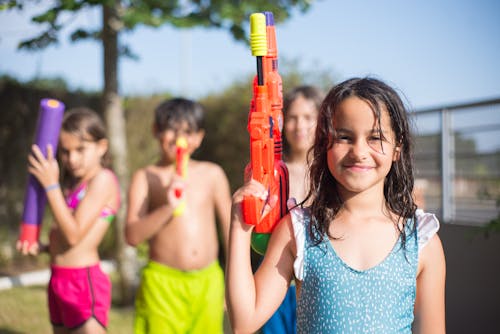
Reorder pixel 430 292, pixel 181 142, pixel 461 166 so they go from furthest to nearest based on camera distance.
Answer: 1. pixel 461 166
2. pixel 181 142
3. pixel 430 292

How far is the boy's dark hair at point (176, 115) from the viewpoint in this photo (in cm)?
314

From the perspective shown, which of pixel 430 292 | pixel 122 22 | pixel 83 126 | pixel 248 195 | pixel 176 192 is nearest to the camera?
pixel 248 195

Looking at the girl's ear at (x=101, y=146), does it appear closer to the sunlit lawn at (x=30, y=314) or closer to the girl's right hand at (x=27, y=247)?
the girl's right hand at (x=27, y=247)

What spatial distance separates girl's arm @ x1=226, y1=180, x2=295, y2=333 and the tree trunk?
15.3 feet

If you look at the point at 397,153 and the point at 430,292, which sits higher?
the point at 397,153

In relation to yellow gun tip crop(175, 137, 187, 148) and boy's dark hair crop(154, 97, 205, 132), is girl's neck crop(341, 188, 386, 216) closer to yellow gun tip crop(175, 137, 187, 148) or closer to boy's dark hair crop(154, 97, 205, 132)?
yellow gun tip crop(175, 137, 187, 148)

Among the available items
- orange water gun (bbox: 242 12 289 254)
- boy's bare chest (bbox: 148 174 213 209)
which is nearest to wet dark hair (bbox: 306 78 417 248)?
orange water gun (bbox: 242 12 289 254)

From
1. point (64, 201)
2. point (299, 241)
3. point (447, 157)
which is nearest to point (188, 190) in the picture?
point (64, 201)

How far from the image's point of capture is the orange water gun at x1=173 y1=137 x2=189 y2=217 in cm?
284

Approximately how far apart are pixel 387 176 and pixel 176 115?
71.6 inches

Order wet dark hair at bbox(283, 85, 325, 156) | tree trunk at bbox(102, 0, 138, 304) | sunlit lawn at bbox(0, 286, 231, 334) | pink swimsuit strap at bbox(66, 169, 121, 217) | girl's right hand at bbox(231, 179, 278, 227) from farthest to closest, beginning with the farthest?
1. tree trunk at bbox(102, 0, 138, 304)
2. sunlit lawn at bbox(0, 286, 231, 334)
3. pink swimsuit strap at bbox(66, 169, 121, 217)
4. wet dark hair at bbox(283, 85, 325, 156)
5. girl's right hand at bbox(231, 179, 278, 227)

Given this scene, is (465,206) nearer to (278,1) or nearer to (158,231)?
(158,231)

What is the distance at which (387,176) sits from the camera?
1.58 m

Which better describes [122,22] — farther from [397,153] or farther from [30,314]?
[397,153]
